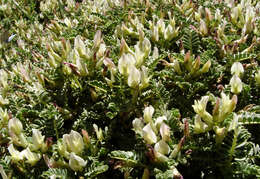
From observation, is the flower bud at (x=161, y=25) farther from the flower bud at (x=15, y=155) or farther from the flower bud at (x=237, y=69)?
the flower bud at (x=15, y=155)

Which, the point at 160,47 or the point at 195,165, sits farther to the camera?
the point at 160,47

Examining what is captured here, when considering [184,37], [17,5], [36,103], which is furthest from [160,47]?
[17,5]

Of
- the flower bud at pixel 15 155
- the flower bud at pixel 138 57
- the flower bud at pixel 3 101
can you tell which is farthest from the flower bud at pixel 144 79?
the flower bud at pixel 3 101

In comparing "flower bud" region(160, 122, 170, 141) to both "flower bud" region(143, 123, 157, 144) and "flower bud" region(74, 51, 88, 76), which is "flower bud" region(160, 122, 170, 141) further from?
"flower bud" region(74, 51, 88, 76)

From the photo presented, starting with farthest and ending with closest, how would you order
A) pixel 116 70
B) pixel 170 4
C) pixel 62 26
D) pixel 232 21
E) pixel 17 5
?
pixel 17 5
pixel 62 26
pixel 170 4
pixel 232 21
pixel 116 70

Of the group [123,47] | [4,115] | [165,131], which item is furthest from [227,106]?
[4,115]

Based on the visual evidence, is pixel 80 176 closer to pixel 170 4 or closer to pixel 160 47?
pixel 160 47

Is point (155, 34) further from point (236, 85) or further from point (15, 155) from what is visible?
point (15, 155)
